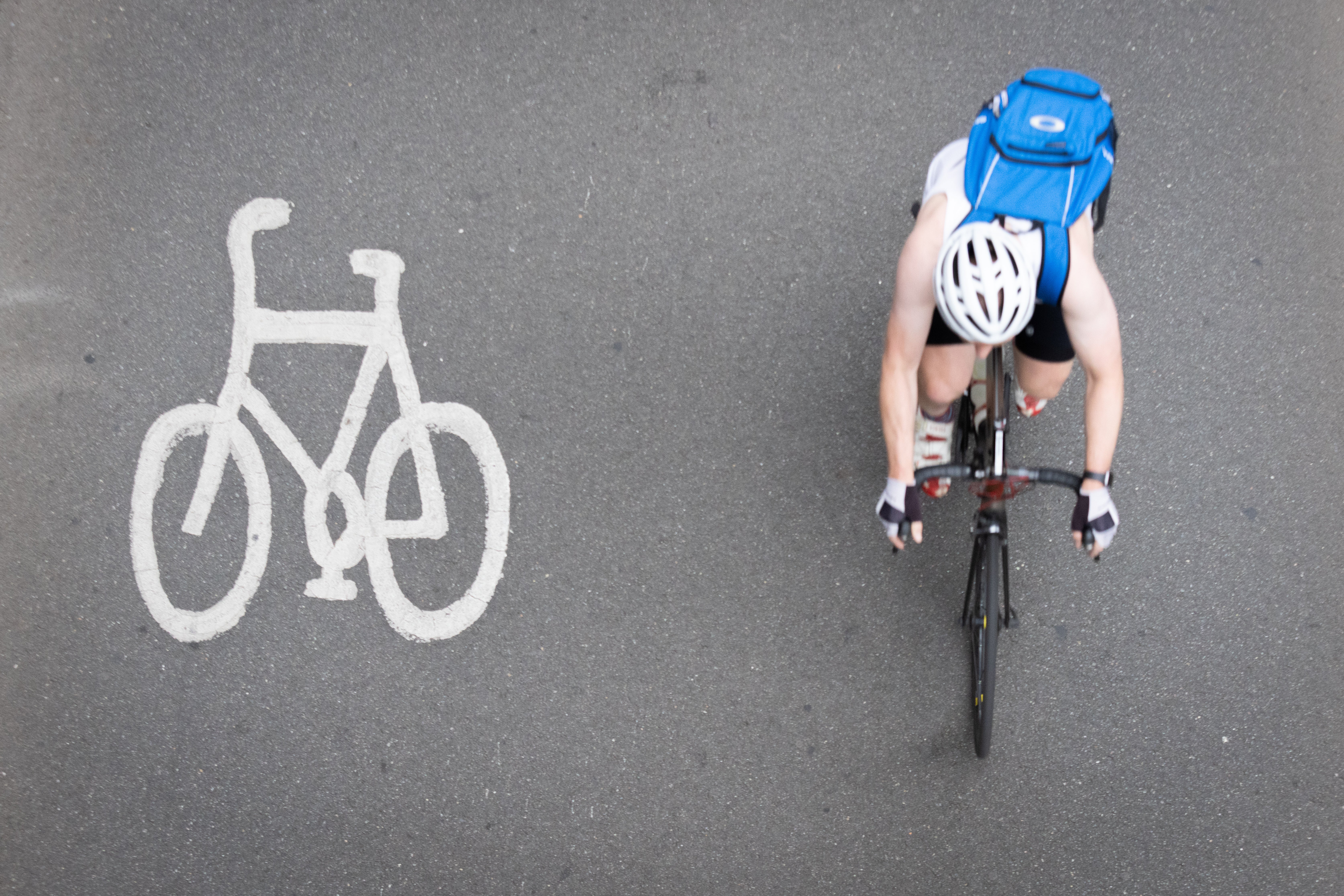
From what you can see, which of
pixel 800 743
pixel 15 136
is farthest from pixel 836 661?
pixel 15 136

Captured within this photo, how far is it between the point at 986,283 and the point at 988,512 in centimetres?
99

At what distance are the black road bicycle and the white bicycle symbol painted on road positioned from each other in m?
2.05

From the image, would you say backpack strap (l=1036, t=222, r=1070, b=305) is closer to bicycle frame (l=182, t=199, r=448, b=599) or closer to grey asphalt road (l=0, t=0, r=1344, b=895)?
grey asphalt road (l=0, t=0, r=1344, b=895)

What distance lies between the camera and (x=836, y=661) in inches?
151

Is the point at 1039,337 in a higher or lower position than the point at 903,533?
higher

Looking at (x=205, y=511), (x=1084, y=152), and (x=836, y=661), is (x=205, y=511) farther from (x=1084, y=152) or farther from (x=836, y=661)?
(x=1084, y=152)

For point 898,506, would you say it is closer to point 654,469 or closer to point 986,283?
point 986,283

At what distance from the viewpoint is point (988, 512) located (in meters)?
3.19

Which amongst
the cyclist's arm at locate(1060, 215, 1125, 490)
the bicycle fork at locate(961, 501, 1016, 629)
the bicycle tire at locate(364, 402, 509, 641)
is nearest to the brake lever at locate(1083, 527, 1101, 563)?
the cyclist's arm at locate(1060, 215, 1125, 490)

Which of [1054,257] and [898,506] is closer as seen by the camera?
[1054,257]

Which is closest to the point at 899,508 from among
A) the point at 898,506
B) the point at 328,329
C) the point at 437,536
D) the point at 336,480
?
the point at 898,506

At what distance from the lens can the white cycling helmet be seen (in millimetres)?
2619

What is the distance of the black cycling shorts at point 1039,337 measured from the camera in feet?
10.3

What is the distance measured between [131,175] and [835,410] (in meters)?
3.70
